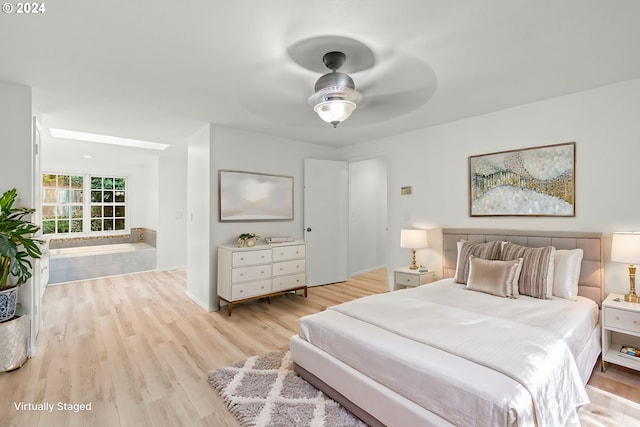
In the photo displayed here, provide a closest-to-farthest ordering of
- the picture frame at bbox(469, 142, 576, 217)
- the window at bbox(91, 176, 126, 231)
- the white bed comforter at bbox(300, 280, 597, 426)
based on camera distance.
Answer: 1. the white bed comforter at bbox(300, 280, 597, 426)
2. the picture frame at bbox(469, 142, 576, 217)
3. the window at bbox(91, 176, 126, 231)

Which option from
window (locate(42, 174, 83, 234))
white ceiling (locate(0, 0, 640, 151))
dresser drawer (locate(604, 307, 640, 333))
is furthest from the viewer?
window (locate(42, 174, 83, 234))

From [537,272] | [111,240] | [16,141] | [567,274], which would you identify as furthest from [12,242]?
[111,240]

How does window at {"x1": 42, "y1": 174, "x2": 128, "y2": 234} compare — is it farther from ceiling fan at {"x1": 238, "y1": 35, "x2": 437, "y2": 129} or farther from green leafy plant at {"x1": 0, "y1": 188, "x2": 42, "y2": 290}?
ceiling fan at {"x1": 238, "y1": 35, "x2": 437, "y2": 129}

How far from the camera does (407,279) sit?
145 inches

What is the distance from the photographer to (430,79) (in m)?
2.49

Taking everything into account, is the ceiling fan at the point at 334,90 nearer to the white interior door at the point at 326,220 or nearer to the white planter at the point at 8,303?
the white interior door at the point at 326,220

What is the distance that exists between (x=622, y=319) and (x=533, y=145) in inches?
66.3

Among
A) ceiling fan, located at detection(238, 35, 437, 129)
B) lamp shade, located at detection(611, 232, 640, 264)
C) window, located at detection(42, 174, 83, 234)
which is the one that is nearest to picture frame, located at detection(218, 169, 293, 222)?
ceiling fan, located at detection(238, 35, 437, 129)

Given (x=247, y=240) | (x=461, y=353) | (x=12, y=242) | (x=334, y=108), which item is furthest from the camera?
(x=247, y=240)

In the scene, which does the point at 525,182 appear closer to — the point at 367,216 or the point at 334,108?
the point at 334,108

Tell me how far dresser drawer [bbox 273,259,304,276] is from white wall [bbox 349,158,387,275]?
69.3 inches

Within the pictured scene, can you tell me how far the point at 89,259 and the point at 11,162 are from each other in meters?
3.36

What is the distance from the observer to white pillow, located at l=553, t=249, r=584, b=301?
8.44 ft

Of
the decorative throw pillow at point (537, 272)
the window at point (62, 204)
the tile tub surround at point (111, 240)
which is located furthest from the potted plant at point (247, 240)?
the window at point (62, 204)
